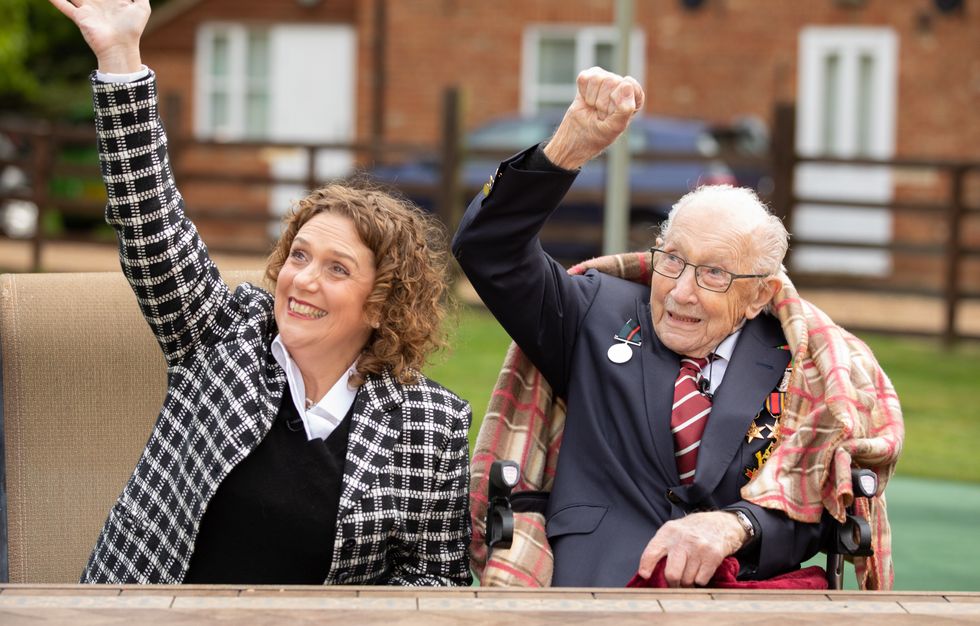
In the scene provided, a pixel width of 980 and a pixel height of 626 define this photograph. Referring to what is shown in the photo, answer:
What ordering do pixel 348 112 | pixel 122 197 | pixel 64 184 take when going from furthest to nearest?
pixel 64 184 < pixel 348 112 < pixel 122 197

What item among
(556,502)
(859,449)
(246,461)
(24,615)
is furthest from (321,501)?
(859,449)

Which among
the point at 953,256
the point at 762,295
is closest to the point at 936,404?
the point at 953,256

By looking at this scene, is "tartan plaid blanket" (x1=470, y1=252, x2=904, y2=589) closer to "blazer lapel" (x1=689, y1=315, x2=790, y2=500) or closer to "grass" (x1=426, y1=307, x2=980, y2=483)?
"blazer lapel" (x1=689, y1=315, x2=790, y2=500)

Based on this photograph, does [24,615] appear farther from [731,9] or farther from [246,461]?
[731,9]

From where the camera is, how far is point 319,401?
3.05m

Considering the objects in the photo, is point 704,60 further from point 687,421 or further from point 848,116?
point 687,421

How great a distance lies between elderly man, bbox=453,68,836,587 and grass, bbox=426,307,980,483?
2.51 metres

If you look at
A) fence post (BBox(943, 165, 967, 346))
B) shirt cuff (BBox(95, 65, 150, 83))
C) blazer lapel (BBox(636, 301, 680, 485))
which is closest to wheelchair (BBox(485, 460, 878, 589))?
blazer lapel (BBox(636, 301, 680, 485))

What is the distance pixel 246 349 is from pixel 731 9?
1512cm

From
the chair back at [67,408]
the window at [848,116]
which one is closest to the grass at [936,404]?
the chair back at [67,408]

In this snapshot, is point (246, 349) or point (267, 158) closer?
point (246, 349)

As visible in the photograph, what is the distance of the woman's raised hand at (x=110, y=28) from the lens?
284 centimetres

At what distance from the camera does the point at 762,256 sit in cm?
342

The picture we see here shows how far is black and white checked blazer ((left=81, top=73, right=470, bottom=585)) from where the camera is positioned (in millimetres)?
2902
